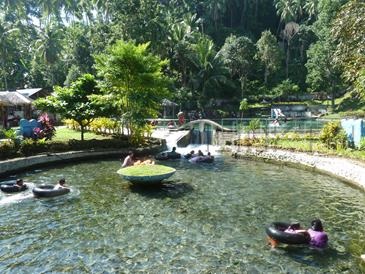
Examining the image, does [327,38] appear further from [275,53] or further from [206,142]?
[206,142]

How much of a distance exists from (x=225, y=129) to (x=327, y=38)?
109 feet

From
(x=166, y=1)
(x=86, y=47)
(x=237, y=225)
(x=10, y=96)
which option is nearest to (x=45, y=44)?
(x=86, y=47)

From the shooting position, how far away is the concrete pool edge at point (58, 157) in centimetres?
2608

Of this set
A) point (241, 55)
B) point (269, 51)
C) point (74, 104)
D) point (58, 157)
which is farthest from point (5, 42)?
point (269, 51)

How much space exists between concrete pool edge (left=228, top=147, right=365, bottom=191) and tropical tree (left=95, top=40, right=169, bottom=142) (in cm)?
882

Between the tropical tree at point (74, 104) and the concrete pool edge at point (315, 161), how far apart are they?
12974 millimetres

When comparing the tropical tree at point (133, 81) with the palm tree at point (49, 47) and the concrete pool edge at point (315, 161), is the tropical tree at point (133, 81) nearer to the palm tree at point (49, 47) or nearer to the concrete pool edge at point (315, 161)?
the concrete pool edge at point (315, 161)

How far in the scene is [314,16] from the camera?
86.9 metres

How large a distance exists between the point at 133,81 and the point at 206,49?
110 feet

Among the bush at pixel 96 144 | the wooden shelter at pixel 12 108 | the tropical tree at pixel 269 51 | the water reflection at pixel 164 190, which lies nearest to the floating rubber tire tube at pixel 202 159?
the water reflection at pixel 164 190

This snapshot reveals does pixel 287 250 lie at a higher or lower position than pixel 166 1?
lower

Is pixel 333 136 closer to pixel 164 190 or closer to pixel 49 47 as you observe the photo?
pixel 164 190

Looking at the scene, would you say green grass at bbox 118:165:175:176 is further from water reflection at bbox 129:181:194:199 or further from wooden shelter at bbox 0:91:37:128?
wooden shelter at bbox 0:91:37:128

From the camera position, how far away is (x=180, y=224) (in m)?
16.4
